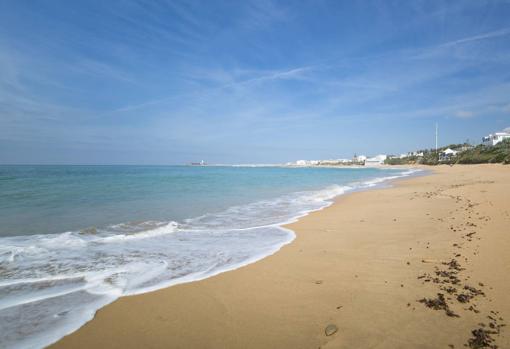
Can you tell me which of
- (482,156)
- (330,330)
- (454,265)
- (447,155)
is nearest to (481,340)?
(330,330)

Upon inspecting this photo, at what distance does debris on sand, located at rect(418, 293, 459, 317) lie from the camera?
8.97ft

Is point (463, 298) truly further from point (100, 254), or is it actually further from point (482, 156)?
point (482, 156)

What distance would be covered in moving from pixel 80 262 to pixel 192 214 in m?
5.18

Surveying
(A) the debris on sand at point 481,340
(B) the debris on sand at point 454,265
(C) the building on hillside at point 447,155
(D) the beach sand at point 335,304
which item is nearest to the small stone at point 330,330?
(D) the beach sand at point 335,304

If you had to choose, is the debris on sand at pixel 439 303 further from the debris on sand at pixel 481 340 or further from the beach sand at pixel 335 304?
the debris on sand at pixel 481 340

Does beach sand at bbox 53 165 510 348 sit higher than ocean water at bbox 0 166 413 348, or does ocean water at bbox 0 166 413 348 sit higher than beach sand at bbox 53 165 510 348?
beach sand at bbox 53 165 510 348

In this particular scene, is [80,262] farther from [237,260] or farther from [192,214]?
[192,214]

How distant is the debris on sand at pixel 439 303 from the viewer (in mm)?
2733

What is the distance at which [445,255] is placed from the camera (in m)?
4.46

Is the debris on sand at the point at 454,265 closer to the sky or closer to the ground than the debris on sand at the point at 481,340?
closer to the ground

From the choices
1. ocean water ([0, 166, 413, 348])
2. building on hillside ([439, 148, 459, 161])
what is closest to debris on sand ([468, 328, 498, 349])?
ocean water ([0, 166, 413, 348])

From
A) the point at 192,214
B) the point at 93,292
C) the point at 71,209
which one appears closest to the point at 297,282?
the point at 93,292

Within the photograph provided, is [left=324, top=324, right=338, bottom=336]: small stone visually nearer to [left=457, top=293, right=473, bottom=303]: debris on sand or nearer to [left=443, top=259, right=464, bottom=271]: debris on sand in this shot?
[left=457, top=293, right=473, bottom=303]: debris on sand

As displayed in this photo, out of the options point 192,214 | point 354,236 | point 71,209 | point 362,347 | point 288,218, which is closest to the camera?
point 362,347
